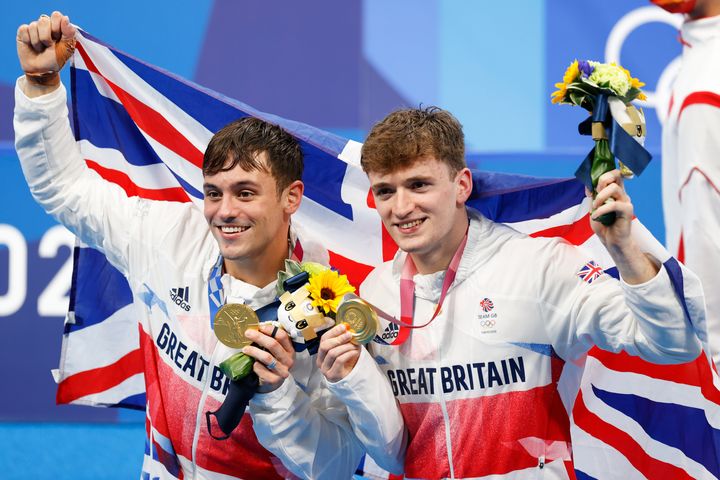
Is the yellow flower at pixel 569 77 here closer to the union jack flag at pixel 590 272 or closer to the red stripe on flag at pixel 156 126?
the union jack flag at pixel 590 272

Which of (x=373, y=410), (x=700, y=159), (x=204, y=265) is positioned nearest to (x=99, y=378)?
(x=204, y=265)

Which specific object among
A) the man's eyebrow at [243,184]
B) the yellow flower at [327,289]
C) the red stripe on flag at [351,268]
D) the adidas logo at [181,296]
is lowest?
the yellow flower at [327,289]

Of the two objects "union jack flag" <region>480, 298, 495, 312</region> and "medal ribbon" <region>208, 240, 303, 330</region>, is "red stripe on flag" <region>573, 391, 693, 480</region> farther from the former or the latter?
"medal ribbon" <region>208, 240, 303, 330</region>

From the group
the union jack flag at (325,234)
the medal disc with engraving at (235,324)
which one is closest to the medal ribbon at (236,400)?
the medal disc with engraving at (235,324)

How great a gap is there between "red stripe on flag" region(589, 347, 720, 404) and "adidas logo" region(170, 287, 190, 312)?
129 cm

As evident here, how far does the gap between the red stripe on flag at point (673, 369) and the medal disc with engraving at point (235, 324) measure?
112 cm

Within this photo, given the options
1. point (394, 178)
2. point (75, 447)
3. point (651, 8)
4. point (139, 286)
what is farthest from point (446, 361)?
point (651, 8)

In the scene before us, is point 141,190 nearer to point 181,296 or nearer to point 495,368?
point 181,296

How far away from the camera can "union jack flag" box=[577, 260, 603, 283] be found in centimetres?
308

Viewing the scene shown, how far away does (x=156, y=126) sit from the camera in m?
3.95

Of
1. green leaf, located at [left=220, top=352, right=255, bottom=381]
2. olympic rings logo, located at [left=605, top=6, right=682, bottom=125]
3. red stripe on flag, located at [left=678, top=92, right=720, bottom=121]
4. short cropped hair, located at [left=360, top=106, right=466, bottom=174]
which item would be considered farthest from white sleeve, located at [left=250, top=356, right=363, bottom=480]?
olympic rings logo, located at [left=605, top=6, right=682, bottom=125]

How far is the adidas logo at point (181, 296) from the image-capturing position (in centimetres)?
348

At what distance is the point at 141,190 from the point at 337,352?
1.27 meters

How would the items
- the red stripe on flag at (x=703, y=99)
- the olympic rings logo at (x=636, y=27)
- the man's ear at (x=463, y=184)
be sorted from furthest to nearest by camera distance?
the olympic rings logo at (x=636, y=27)
the red stripe on flag at (x=703, y=99)
the man's ear at (x=463, y=184)
